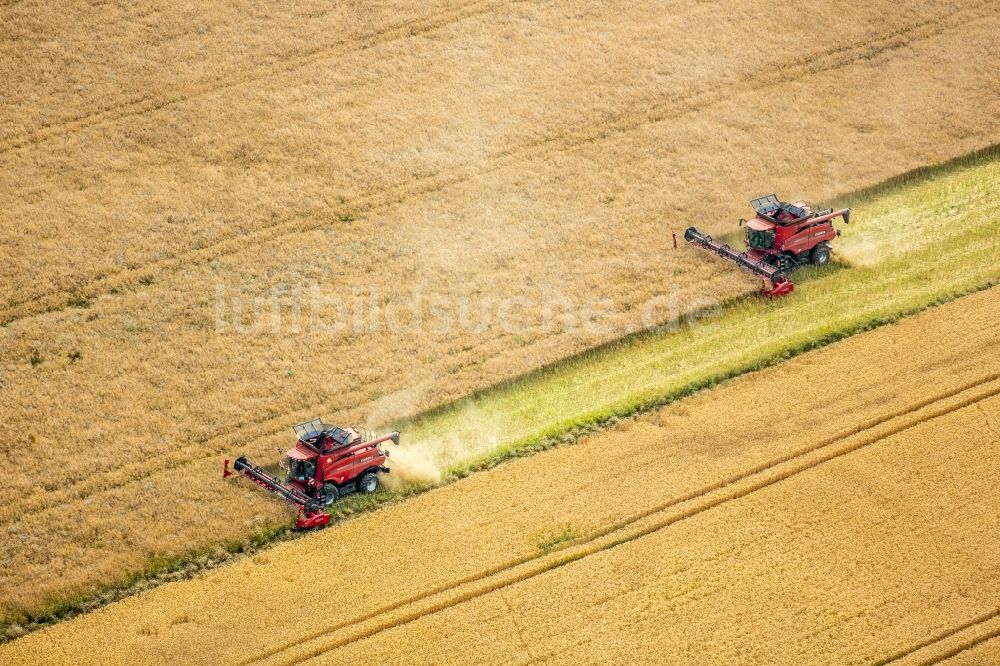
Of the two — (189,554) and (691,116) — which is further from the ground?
(691,116)

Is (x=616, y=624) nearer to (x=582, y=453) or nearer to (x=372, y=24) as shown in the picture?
(x=582, y=453)

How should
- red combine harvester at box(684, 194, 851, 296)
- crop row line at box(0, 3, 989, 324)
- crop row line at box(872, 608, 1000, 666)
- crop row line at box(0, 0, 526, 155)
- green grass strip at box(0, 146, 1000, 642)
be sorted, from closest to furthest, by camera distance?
1. crop row line at box(872, 608, 1000, 666)
2. green grass strip at box(0, 146, 1000, 642)
3. red combine harvester at box(684, 194, 851, 296)
4. crop row line at box(0, 3, 989, 324)
5. crop row line at box(0, 0, 526, 155)

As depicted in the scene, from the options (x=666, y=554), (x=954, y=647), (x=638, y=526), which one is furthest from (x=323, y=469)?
(x=954, y=647)

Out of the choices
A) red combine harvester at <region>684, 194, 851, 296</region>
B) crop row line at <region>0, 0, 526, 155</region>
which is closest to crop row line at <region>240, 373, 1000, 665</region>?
red combine harvester at <region>684, 194, 851, 296</region>

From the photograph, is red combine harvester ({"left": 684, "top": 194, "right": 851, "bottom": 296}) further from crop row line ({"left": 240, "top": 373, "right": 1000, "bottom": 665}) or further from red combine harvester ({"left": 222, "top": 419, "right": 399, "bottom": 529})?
red combine harvester ({"left": 222, "top": 419, "right": 399, "bottom": 529})

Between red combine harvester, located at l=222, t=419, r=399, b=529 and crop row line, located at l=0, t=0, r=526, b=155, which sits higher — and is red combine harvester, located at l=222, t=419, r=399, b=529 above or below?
below

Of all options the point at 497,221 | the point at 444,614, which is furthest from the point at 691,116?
the point at 444,614
